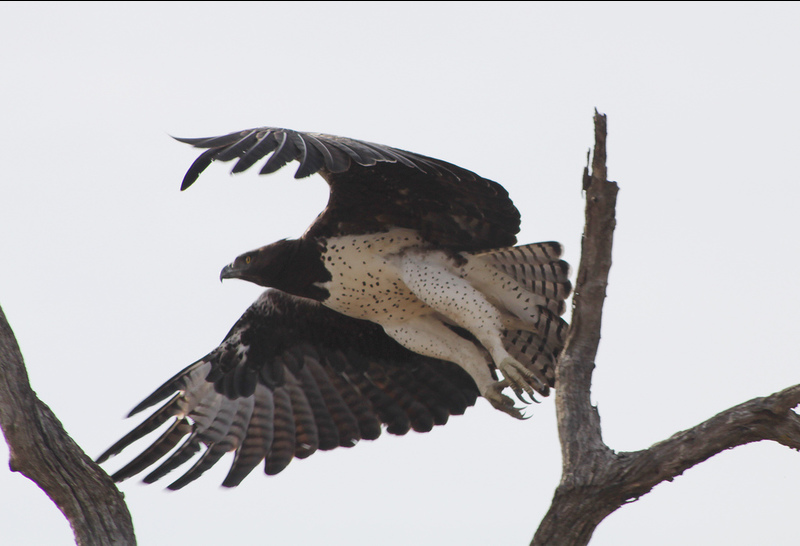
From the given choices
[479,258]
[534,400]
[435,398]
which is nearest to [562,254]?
[479,258]

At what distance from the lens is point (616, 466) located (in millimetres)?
4695

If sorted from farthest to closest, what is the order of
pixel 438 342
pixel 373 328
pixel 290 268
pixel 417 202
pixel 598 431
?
pixel 373 328
pixel 438 342
pixel 290 268
pixel 417 202
pixel 598 431

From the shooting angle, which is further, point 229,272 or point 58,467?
point 229,272

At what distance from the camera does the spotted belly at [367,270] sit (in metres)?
7.17

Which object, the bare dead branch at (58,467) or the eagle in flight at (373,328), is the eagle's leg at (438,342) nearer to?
the eagle in flight at (373,328)

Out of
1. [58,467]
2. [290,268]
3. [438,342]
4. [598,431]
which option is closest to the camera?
[58,467]

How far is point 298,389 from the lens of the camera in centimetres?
827

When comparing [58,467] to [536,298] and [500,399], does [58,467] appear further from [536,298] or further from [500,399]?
[536,298]

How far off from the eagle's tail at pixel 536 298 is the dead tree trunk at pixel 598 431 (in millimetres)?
2126

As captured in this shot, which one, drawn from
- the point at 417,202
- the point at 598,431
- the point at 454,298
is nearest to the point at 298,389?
the point at 454,298

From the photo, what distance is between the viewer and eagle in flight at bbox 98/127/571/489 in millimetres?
6922

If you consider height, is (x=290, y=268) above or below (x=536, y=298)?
above

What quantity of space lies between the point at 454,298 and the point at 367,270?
704 mm

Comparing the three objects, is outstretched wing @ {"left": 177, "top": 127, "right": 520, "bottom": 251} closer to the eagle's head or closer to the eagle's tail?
the eagle's tail
